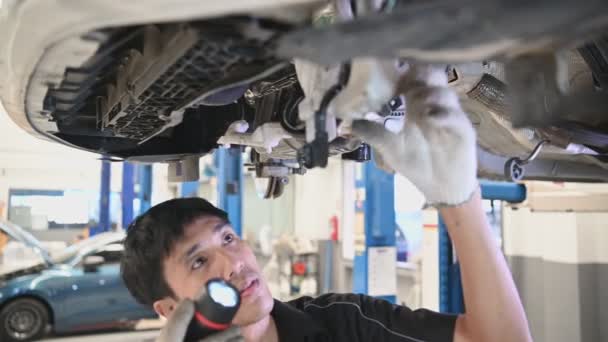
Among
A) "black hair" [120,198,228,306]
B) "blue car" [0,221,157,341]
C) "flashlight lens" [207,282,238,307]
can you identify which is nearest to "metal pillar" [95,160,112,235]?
"blue car" [0,221,157,341]

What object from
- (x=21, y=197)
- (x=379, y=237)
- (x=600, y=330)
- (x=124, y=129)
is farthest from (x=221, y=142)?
(x=21, y=197)

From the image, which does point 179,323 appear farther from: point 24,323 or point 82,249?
point 82,249

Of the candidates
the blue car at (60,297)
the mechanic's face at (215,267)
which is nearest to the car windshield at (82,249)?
the blue car at (60,297)

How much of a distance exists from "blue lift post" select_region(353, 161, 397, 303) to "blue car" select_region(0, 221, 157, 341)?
5.91 ft

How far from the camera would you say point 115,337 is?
352 cm

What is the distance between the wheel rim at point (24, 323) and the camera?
3375mm

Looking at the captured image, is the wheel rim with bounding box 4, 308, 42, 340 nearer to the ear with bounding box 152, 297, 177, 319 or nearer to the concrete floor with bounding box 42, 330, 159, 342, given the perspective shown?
the concrete floor with bounding box 42, 330, 159, 342

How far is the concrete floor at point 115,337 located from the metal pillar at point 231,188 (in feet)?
3.61

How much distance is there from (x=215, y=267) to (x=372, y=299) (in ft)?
1.34

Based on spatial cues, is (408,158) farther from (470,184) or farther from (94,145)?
(94,145)

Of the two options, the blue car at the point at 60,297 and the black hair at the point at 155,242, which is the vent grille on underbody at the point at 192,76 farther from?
the blue car at the point at 60,297

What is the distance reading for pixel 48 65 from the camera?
0.65 metres

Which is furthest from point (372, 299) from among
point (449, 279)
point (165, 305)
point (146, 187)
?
point (146, 187)

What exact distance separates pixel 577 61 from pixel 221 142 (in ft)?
2.67
